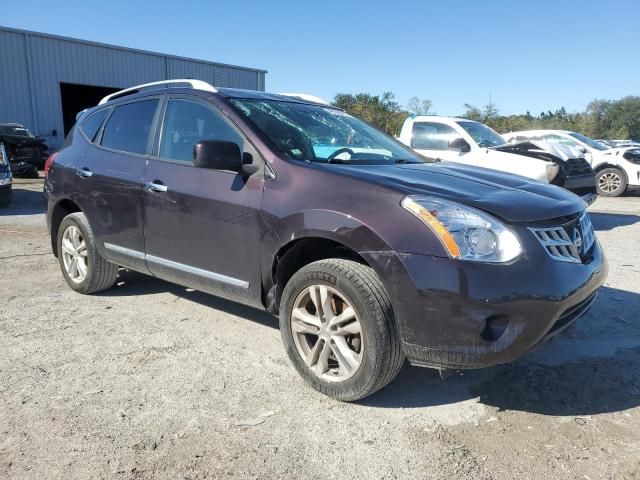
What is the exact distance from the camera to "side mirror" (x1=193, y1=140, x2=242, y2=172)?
10.2 ft

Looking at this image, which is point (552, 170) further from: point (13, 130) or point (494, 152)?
point (13, 130)

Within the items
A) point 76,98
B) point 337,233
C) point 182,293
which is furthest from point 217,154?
point 76,98

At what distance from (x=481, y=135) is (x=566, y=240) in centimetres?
740

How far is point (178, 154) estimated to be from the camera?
12.3 feet

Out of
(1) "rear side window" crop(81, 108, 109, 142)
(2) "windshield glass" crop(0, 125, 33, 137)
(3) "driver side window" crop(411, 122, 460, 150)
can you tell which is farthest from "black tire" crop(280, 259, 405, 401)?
(2) "windshield glass" crop(0, 125, 33, 137)

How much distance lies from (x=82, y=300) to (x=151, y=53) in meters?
24.3

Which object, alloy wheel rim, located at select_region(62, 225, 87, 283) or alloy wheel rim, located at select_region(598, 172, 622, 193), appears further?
alloy wheel rim, located at select_region(598, 172, 622, 193)

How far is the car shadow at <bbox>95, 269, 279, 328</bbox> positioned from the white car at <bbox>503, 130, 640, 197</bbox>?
9774 mm

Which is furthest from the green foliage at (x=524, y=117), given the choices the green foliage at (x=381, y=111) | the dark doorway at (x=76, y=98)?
the dark doorway at (x=76, y=98)

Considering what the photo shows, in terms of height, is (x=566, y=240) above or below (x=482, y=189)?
below

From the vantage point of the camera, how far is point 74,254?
4738 millimetres

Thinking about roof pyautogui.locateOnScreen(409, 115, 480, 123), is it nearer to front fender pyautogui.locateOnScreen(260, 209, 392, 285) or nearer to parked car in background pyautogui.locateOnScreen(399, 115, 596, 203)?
parked car in background pyautogui.locateOnScreen(399, 115, 596, 203)

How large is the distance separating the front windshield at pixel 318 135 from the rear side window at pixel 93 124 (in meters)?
1.70

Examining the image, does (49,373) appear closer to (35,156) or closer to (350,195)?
(350,195)
